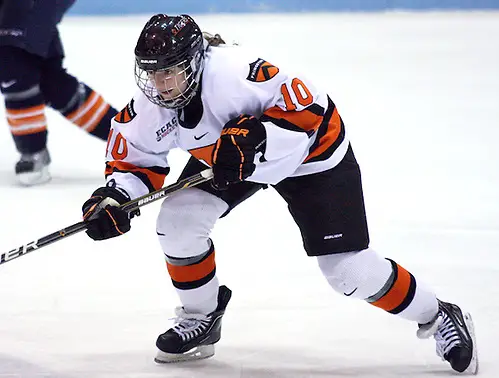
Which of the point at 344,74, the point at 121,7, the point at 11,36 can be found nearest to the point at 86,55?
the point at 121,7

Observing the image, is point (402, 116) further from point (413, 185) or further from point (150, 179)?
point (150, 179)

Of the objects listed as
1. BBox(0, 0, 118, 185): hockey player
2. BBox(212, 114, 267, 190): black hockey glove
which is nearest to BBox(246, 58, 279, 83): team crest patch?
BBox(212, 114, 267, 190): black hockey glove

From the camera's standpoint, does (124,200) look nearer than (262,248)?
Yes

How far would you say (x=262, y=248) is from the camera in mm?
3469

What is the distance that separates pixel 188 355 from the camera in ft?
8.70

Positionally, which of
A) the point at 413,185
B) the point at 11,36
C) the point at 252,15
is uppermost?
the point at 11,36

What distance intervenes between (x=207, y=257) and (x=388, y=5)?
5499mm

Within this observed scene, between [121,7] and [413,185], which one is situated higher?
[413,185]

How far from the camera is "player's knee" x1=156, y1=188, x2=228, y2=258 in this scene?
2.46 m

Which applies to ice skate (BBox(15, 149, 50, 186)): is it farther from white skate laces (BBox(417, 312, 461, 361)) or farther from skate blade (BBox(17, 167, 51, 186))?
white skate laces (BBox(417, 312, 461, 361))

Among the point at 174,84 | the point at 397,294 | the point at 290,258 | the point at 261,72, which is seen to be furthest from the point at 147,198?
the point at 290,258

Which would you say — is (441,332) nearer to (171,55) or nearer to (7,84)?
(171,55)

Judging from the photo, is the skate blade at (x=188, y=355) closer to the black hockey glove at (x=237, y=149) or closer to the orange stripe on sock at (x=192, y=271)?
the orange stripe on sock at (x=192, y=271)

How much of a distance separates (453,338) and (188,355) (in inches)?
27.6
